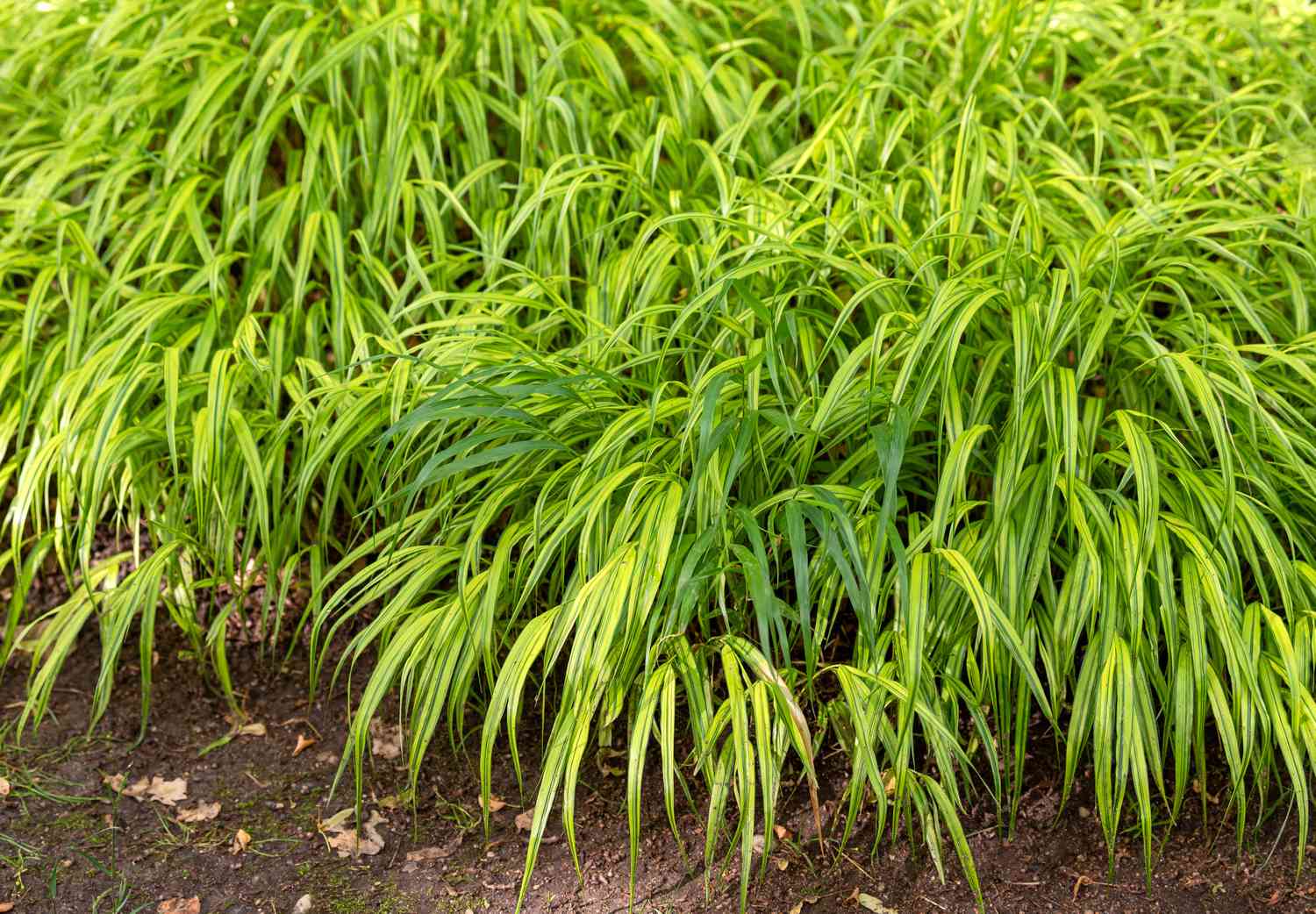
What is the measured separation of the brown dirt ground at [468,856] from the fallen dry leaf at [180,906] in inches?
0.4

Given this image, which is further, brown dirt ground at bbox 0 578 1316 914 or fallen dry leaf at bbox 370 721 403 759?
fallen dry leaf at bbox 370 721 403 759

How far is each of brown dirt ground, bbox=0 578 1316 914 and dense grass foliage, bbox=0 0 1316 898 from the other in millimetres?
84

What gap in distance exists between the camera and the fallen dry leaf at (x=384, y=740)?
94.8 inches

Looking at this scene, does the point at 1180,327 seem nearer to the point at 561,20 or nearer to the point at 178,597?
the point at 561,20

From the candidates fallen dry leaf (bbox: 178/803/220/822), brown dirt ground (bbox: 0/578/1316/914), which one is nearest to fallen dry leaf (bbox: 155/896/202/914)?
brown dirt ground (bbox: 0/578/1316/914)

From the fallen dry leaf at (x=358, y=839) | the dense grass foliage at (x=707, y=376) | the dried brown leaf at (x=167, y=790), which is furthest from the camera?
the dried brown leaf at (x=167, y=790)

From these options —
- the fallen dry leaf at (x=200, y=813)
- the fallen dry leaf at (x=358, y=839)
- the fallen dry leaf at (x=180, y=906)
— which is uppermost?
the fallen dry leaf at (x=200, y=813)

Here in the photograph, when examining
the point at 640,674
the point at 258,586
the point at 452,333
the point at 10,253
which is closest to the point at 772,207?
the point at 452,333

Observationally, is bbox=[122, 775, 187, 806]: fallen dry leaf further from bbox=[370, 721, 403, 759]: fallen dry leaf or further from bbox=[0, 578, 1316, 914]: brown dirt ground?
bbox=[370, 721, 403, 759]: fallen dry leaf

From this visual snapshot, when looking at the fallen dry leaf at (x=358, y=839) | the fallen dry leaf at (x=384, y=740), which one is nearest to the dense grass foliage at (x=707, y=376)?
the fallen dry leaf at (x=384, y=740)

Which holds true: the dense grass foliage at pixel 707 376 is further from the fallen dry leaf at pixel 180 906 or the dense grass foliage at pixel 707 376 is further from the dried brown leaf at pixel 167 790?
the fallen dry leaf at pixel 180 906

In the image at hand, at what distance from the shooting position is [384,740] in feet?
8.00

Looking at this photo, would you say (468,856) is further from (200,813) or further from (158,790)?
(158,790)

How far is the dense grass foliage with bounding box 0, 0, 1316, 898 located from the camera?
6.50 feet
